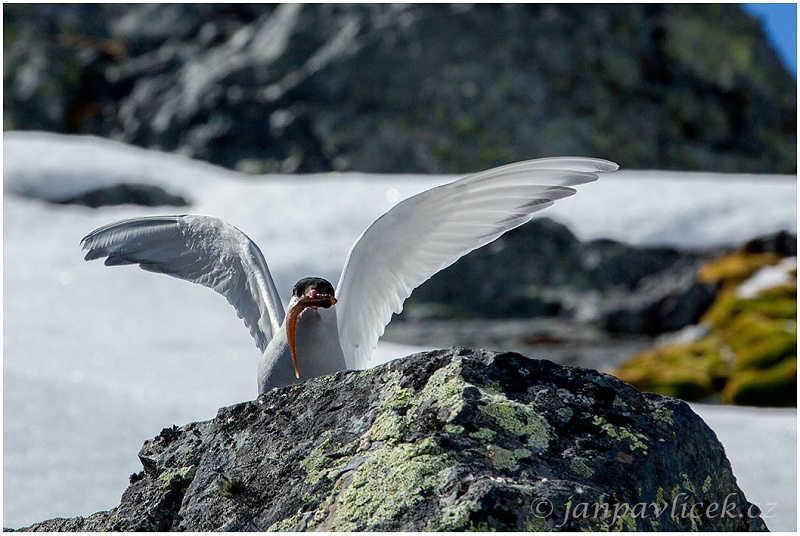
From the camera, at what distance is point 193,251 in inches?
149

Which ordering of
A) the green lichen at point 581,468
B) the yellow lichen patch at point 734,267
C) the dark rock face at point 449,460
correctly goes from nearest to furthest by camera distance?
the dark rock face at point 449,460, the green lichen at point 581,468, the yellow lichen patch at point 734,267

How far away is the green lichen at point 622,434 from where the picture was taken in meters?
2.21

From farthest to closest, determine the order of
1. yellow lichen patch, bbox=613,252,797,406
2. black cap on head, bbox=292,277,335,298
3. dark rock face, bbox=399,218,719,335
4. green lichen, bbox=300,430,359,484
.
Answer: dark rock face, bbox=399,218,719,335
yellow lichen patch, bbox=613,252,797,406
black cap on head, bbox=292,277,335,298
green lichen, bbox=300,430,359,484

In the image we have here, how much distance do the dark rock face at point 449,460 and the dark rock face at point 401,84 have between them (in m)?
15.0

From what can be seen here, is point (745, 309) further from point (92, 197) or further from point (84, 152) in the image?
point (84, 152)

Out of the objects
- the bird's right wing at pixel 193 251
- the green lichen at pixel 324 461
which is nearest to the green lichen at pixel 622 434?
the green lichen at pixel 324 461

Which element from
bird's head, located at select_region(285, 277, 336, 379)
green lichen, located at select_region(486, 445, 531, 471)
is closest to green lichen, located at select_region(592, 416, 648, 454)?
green lichen, located at select_region(486, 445, 531, 471)

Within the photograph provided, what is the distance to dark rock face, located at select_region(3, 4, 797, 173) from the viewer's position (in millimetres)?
17812

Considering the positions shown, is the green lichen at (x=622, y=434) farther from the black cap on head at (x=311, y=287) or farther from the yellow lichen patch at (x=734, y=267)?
the yellow lichen patch at (x=734, y=267)

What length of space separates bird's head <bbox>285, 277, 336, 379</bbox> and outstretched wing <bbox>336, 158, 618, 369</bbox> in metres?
0.30

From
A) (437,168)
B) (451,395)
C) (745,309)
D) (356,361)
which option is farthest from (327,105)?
(451,395)

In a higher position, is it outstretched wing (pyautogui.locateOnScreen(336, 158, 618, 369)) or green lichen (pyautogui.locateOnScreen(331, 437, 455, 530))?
outstretched wing (pyautogui.locateOnScreen(336, 158, 618, 369))

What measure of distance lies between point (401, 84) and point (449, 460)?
1662 cm

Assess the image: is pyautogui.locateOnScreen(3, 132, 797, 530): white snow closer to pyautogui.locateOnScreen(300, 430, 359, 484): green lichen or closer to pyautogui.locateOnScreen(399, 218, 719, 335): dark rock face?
pyautogui.locateOnScreen(399, 218, 719, 335): dark rock face
